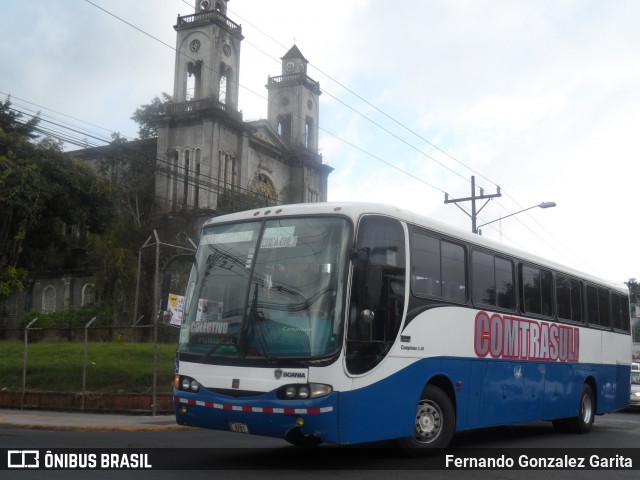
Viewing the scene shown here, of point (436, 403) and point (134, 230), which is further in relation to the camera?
point (134, 230)

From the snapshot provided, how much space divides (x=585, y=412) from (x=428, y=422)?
6.79 m

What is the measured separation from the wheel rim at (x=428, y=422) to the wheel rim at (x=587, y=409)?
638cm

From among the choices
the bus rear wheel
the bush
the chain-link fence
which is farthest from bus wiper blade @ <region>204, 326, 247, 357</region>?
the bush

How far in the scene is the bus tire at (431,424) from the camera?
33.8 feet

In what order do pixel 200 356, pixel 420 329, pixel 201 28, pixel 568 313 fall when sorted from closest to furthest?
pixel 200 356
pixel 420 329
pixel 568 313
pixel 201 28

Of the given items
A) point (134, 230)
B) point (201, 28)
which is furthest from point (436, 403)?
point (201, 28)

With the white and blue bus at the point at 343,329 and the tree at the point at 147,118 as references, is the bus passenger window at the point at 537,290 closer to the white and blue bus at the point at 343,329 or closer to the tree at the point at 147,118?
the white and blue bus at the point at 343,329

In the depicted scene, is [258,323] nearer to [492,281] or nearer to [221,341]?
[221,341]

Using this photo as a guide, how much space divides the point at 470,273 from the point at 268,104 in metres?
58.0

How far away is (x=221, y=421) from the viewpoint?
9.24 metres

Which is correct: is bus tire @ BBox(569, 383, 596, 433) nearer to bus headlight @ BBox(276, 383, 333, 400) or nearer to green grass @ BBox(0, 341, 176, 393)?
bus headlight @ BBox(276, 383, 333, 400)

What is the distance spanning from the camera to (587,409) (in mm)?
16062

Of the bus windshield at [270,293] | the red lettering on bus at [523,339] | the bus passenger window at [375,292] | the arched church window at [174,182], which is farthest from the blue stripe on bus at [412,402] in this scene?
the arched church window at [174,182]

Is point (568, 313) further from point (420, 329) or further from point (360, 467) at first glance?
point (360, 467)
